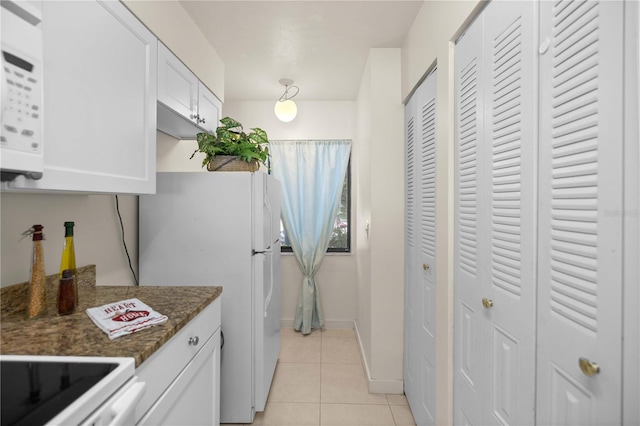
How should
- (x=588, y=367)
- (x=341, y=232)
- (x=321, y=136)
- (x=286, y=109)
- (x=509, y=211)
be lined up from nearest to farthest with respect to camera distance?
(x=588, y=367) < (x=509, y=211) < (x=286, y=109) < (x=321, y=136) < (x=341, y=232)

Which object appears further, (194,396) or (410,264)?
(410,264)

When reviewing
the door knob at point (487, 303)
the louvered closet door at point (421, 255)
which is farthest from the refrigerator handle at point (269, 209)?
the door knob at point (487, 303)

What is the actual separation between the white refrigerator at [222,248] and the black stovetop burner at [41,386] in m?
1.07

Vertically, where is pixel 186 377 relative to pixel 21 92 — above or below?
below

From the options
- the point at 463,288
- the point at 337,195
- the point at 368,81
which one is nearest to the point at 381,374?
the point at 463,288

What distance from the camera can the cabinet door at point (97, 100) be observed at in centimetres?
92


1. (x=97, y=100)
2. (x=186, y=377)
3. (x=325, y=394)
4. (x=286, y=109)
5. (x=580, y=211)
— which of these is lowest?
(x=325, y=394)

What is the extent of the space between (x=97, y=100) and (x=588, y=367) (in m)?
1.59

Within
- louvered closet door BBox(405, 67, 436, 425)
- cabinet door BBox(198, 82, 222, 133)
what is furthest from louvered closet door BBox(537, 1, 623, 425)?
cabinet door BBox(198, 82, 222, 133)

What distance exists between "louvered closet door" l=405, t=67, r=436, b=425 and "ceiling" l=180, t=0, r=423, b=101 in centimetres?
53

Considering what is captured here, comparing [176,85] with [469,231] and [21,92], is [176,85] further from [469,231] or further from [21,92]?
[469,231]

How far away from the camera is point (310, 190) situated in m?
3.46

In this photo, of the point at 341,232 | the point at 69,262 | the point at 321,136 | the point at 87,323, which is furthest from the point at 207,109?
the point at 341,232

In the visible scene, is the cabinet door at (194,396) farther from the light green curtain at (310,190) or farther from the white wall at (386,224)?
the light green curtain at (310,190)
